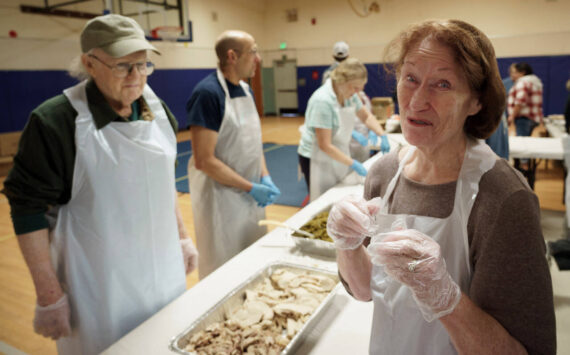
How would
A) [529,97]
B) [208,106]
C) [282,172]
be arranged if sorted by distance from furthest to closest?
[282,172] < [529,97] < [208,106]

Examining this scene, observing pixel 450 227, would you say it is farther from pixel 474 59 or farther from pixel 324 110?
pixel 324 110

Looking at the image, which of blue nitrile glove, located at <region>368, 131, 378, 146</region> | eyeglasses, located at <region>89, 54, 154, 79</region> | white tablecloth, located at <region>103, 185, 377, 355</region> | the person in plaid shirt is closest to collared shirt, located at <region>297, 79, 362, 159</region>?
blue nitrile glove, located at <region>368, 131, 378, 146</region>

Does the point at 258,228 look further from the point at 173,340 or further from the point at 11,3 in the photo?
the point at 11,3

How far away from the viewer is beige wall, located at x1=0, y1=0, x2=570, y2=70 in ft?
24.1

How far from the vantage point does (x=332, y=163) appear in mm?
3229

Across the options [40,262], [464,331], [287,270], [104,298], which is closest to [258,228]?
[287,270]

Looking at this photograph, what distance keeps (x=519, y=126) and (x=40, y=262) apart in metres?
6.58

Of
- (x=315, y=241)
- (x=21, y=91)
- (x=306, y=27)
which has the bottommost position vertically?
(x=315, y=241)

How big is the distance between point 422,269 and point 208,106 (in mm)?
1719

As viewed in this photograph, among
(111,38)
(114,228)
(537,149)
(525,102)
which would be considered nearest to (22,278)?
(114,228)

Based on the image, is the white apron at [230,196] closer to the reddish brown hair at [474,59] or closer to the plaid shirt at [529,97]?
the reddish brown hair at [474,59]

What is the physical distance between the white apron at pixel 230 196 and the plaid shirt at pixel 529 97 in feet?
16.7

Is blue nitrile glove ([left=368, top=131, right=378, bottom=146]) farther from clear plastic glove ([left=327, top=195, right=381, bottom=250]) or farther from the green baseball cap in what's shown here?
clear plastic glove ([left=327, top=195, right=381, bottom=250])

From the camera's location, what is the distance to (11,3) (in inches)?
271
